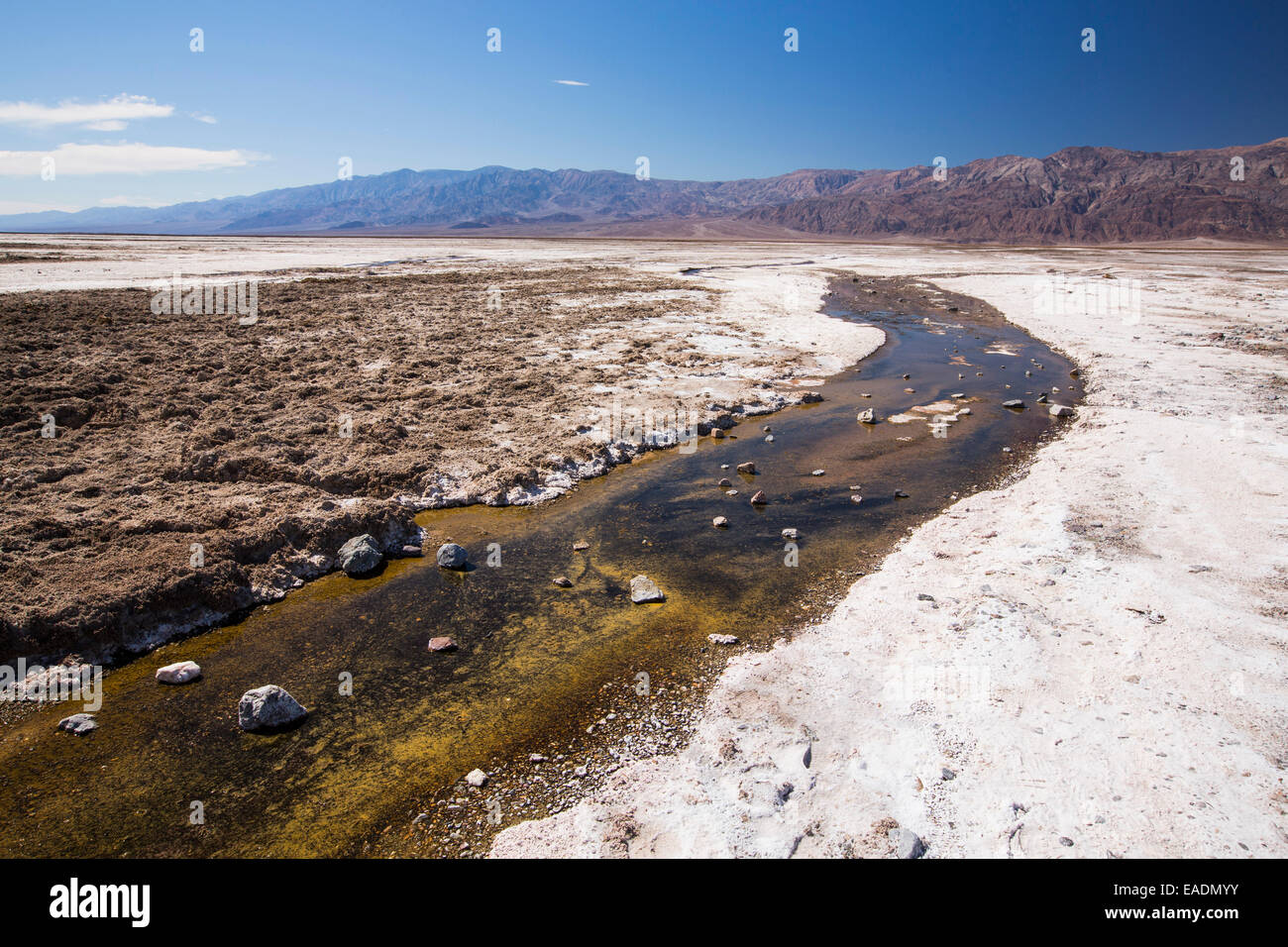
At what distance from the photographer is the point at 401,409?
10609 mm

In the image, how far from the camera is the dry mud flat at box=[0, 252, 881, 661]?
5902mm

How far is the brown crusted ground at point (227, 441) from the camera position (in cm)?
576

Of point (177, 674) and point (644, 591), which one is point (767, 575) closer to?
point (644, 591)

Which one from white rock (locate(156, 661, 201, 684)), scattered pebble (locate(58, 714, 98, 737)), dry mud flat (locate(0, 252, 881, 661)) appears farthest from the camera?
dry mud flat (locate(0, 252, 881, 661))

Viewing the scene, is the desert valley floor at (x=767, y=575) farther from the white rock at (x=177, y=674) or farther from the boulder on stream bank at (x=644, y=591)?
the boulder on stream bank at (x=644, y=591)

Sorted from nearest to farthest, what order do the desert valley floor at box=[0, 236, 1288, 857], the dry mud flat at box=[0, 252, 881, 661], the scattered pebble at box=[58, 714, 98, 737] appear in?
the desert valley floor at box=[0, 236, 1288, 857], the scattered pebble at box=[58, 714, 98, 737], the dry mud flat at box=[0, 252, 881, 661]

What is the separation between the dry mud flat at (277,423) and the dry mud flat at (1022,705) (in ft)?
14.7

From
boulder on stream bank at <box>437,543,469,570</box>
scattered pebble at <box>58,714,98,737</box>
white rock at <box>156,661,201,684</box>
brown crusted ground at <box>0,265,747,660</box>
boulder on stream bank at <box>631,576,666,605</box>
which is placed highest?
brown crusted ground at <box>0,265,747,660</box>

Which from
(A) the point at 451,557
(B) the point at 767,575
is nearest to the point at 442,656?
(A) the point at 451,557

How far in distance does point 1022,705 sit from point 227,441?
10195mm

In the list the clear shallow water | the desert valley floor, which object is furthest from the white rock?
the desert valley floor

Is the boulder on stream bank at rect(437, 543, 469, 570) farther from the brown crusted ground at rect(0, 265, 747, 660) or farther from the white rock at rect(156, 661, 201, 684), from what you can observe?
the white rock at rect(156, 661, 201, 684)

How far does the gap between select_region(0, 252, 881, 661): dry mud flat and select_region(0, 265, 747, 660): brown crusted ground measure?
0.10ft

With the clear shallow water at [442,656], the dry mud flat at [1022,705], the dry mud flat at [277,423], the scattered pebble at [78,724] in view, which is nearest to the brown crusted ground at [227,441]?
the dry mud flat at [277,423]
